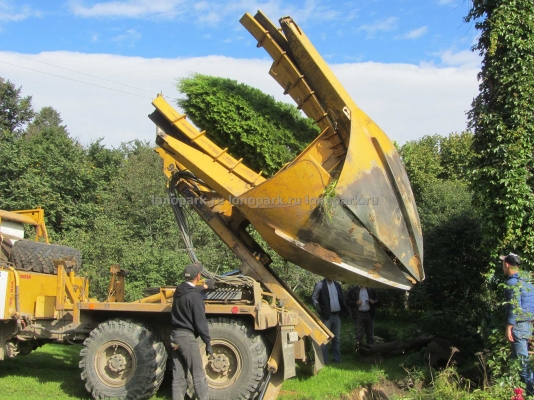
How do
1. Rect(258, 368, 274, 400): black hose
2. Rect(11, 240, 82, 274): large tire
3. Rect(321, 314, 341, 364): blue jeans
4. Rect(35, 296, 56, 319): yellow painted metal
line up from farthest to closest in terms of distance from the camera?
Rect(321, 314, 341, 364): blue jeans
Rect(11, 240, 82, 274): large tire
Rect(35, 296, 56, 319): yellow painted metal
Rect(258, 368, 274, 400): black hose

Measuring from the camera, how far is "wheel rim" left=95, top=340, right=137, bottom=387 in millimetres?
6805

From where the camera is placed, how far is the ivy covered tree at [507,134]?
6598mm

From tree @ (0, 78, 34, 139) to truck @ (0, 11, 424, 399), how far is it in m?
27.6

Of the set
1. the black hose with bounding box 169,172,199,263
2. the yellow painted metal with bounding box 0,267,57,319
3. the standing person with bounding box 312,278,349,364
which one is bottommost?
the standing person with bounding box 312,278,349,364

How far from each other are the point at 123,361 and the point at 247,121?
12.3ft

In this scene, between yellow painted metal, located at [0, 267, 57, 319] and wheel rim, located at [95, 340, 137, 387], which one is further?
yellow painted metal, located at [0, 267, 57, 319]

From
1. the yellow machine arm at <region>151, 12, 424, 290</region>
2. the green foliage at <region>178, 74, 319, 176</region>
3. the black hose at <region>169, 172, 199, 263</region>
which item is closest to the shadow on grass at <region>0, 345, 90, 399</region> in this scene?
the black hose at <region>169, 172, 199, 263</region>

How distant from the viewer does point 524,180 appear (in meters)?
6.59

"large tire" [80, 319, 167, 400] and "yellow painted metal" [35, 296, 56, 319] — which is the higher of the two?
"yellow painted metal" [35, 296, 56, 319]

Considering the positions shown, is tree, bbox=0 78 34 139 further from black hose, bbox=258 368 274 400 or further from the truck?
black hose, bbox=258 368 274 400

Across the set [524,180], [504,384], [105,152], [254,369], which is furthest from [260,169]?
[105,152]

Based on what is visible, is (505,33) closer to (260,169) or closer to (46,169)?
(260,169)

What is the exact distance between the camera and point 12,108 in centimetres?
3206

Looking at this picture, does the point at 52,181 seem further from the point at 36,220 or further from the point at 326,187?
the point at 326,187
